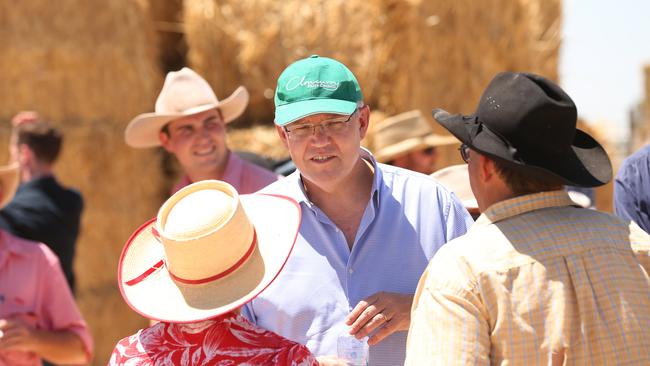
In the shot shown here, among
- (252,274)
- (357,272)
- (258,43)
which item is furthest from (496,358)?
(258,43)

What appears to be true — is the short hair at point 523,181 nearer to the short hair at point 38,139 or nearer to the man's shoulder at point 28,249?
the man's shoulder at point 28,249

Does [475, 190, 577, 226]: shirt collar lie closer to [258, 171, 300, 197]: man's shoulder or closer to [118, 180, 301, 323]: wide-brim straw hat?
[118, 180, 301, 323]: wide-brim straw hat

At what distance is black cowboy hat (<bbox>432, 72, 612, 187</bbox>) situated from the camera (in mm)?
2035

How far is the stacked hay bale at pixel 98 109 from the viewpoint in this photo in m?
6.36

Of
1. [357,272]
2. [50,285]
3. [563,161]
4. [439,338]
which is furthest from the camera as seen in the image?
[50,285]

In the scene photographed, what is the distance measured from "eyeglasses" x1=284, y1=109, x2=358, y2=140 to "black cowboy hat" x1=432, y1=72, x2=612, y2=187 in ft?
2.44

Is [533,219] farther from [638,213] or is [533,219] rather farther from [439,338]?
[638,213]

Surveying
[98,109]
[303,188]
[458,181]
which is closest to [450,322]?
[303,188]

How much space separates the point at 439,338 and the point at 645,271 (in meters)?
0.50

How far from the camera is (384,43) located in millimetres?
6223

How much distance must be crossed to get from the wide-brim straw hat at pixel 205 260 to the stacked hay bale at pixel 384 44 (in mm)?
3877

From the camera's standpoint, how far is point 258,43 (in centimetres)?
645

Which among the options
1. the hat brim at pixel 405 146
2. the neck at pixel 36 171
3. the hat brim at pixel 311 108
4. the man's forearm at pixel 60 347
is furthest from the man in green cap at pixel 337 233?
the neck at pixel 36 171

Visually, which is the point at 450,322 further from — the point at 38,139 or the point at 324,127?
the point at 38,139
